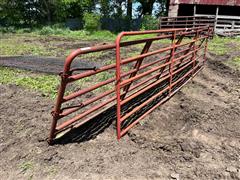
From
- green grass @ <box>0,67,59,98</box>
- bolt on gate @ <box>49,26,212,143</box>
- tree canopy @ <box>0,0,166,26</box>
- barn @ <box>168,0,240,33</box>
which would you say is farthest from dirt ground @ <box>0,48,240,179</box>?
tree canopy @ <box>0,0,166,26</box>

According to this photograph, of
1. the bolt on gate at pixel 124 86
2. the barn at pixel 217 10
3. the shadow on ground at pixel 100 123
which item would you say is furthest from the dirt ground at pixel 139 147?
the barn at pixel 217 10

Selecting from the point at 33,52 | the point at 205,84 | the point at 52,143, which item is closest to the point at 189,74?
the point at 205,84

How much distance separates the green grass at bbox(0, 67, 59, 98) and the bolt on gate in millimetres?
443

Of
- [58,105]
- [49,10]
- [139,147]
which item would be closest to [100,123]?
[139,147]

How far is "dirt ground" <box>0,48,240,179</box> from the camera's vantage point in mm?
3504

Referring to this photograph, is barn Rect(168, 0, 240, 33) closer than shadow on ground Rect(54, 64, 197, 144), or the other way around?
shadow on ground Rect(54, 64, 197, 144)

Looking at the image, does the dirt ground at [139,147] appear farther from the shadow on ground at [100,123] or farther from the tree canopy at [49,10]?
the tree canopy at [49,10]

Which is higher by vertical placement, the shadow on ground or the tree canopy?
the tree canopy

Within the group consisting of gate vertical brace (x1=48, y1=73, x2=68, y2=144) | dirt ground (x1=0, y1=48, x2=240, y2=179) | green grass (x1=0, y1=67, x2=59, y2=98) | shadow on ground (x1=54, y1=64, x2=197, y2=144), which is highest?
gate vertical brace (x1=48, y1=73, x2=68, y2=144)

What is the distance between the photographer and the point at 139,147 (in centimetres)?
402

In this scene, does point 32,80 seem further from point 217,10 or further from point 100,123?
point 217,10

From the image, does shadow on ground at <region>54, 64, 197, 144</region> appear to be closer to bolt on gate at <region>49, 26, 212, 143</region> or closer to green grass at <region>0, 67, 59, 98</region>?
bolt on gate at <region>49, 26, 212, 143</region>

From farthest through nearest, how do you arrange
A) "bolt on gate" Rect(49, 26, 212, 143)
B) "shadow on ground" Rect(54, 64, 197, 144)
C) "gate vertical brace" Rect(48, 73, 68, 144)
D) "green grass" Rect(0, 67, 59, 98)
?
"green grass" Rect(0, 67, 59, 98), "shadow on ground" Rect(54, 64, 197, 144), "bolt on gate" Rect(49, 26, 212, 143), "gate vertical brace" Rect(48, 73, 68, 144)

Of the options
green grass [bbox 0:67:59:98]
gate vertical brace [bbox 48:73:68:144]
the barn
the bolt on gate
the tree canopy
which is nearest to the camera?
gate vertical brace [bbox 48:73:68:144]
